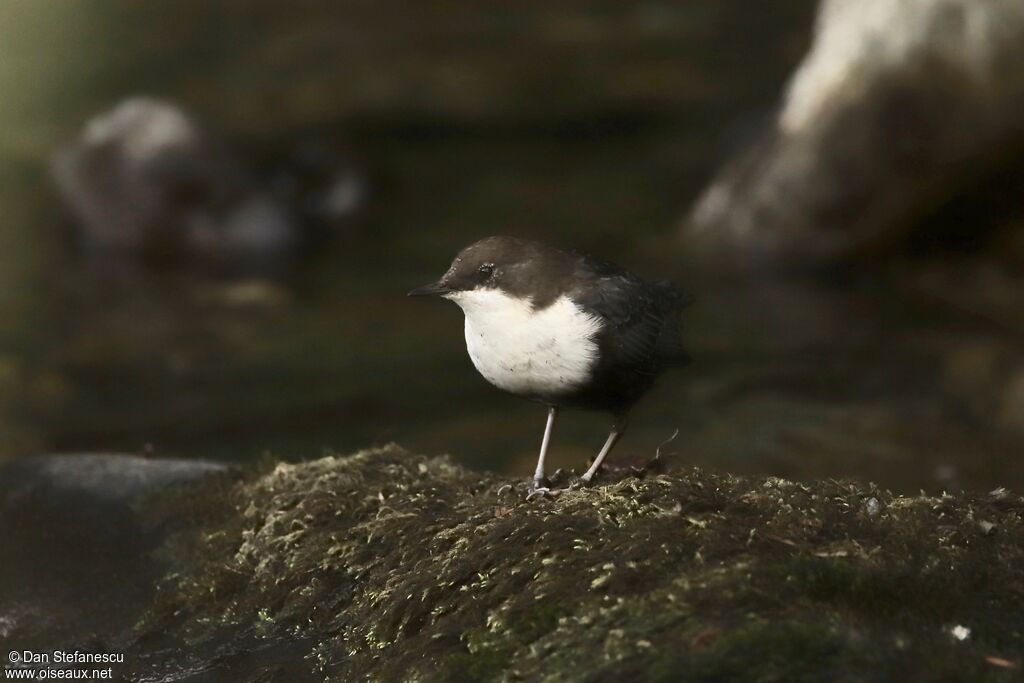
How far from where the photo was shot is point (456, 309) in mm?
11562

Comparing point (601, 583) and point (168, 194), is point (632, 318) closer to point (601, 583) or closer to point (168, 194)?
point (601, 583)

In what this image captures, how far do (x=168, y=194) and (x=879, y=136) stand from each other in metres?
7.25

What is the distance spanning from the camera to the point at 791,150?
11.8m

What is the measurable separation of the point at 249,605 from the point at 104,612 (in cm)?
48

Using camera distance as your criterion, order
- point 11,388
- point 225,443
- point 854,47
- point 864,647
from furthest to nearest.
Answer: point 854,47 → point 11,388 → point 225,443 → point 864,647

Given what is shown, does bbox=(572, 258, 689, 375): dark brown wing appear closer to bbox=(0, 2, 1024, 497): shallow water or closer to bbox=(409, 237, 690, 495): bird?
bbox=(409, 237, 690, 495): bird

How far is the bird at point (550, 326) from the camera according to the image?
3904 millimetres

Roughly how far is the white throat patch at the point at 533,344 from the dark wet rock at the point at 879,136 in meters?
7.80

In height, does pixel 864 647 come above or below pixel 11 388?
below

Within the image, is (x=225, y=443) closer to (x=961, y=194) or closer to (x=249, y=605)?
(x=249, y=605)

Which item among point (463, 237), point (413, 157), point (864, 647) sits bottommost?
point (864, 647)

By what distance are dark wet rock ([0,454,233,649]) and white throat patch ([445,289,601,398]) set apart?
1.20 meters

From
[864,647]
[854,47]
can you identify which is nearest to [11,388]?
[854,47]

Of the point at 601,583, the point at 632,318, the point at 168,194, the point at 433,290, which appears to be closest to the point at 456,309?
the point at 168,194
